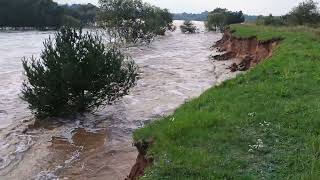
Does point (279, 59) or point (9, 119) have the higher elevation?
point (279, 59)

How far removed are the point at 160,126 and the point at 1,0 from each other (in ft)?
361

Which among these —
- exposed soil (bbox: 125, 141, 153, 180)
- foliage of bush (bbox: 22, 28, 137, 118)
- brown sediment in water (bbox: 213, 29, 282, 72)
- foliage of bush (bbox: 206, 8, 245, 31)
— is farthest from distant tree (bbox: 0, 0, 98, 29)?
exposed soil (bbox: 125, 141, 153, 180)

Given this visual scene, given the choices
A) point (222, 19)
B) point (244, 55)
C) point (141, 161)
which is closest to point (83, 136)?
point (141, 161)

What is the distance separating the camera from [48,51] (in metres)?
18.8

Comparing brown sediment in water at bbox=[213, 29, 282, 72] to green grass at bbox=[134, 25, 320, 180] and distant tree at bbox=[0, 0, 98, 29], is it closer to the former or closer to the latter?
green grass at bbox=[134, 25, 320, 180]

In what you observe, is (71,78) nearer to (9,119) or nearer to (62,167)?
(9,119)

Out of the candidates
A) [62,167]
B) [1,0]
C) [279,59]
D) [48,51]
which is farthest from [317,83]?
[1,0]

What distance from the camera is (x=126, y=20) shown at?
64750 millimetres

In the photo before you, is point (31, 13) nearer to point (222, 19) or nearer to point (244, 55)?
point (222, 19)

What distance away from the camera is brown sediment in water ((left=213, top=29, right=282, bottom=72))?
31464mm

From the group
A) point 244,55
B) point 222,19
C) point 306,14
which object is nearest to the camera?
point 244,55

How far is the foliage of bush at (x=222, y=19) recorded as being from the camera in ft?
418

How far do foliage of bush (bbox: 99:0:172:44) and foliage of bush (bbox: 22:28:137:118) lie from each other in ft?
144

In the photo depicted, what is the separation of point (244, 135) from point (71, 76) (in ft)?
32.8
